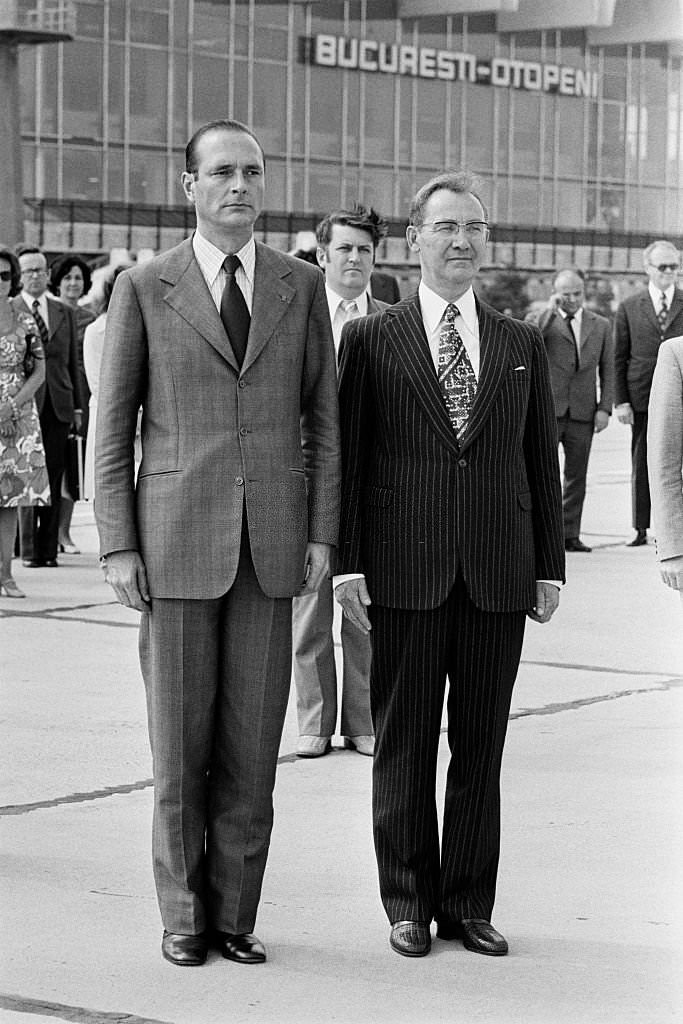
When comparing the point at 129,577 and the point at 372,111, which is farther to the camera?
the point at 372,111

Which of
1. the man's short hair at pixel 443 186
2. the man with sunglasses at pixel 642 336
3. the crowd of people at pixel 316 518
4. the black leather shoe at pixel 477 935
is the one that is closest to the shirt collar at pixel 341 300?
the crowd of people at pixel 316 518

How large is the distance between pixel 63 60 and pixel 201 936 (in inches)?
1751

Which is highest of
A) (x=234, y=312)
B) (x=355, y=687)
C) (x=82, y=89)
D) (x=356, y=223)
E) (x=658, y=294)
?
(x=82, y=89)

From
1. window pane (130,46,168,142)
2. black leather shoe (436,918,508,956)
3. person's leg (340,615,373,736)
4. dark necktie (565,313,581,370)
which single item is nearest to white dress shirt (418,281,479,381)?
black leather shoe (436,918,508,956)

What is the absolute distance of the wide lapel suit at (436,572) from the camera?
4992 mm

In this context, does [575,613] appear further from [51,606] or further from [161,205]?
[161,205]

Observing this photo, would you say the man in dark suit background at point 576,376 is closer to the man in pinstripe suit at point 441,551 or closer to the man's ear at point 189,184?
the man in pinstripe suit at point 441,551

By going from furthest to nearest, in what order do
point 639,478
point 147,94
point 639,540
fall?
point 147,94
point 639,540
point 639,478

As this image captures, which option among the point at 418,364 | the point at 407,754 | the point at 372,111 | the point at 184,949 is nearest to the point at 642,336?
the point at 418,364

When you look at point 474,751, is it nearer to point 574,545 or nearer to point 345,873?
point 345,873

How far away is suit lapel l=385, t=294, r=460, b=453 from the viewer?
498 cm

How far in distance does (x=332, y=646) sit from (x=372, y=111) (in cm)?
4816

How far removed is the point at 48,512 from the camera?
13320 millimetres

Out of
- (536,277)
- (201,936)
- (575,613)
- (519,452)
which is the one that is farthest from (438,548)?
(536,277)
